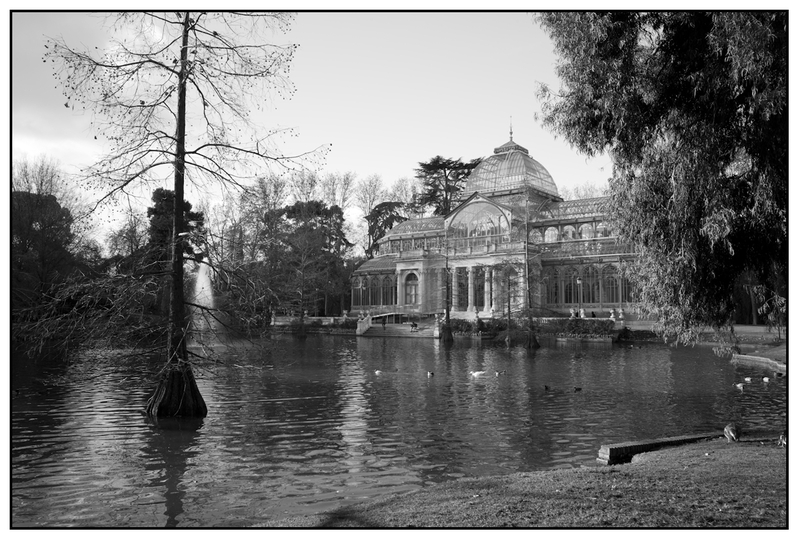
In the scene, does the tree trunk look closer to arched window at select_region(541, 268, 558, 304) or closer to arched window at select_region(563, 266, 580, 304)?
arched window at select_region(563, 266, 580, 304)

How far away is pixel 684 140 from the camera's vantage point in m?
7.52

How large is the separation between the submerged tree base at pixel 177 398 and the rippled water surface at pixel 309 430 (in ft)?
0.78

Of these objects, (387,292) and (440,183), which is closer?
(387,292)

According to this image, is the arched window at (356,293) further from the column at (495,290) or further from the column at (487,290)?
the column at (495,290)

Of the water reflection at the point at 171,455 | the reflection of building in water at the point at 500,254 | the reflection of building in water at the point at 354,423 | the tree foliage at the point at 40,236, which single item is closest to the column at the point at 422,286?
the reflection of building in water at the point at 500,254

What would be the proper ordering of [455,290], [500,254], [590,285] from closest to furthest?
[590,285] < [500,254] < [455,290]

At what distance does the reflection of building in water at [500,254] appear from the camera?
4409 cm

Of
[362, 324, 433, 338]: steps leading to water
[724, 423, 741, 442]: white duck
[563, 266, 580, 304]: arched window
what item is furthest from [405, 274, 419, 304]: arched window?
[724, 423, 741, 442]: white duck

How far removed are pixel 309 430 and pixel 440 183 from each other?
5057 centimetres

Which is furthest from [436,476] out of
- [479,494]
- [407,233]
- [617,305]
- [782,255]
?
[407,233]

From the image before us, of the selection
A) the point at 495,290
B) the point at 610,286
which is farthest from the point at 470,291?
the point at 610,286

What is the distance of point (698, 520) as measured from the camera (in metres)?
4.74

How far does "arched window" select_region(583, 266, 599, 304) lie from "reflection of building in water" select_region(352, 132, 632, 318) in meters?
0.07

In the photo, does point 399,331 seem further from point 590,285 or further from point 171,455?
point 171,455
